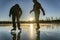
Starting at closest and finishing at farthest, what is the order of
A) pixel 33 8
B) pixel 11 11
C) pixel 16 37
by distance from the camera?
pixel 16 37, pixel 11 11, pixel 33 8

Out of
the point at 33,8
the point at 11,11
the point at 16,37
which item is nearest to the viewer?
the point at 16,37

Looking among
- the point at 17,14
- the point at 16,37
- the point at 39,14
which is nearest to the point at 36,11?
the point at 39,14

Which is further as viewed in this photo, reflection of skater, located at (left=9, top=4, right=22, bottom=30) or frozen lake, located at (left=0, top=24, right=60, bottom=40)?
reflection of skater, located at (left=9, top=4, right=22, bottom=30)

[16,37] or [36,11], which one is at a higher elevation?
[36,11]

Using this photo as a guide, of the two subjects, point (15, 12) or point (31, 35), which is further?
point (31, 35)

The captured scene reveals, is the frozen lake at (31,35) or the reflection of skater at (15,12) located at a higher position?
the reflection of skater at (15,12)

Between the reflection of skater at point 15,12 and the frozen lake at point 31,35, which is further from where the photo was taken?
the reflection of skater at point 15,12

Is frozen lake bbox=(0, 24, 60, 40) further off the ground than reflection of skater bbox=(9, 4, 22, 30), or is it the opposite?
reflection of skater bbox=(9, 4, 22, 30)

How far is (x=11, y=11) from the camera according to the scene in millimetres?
13070

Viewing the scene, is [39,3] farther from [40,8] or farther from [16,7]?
[16,7]

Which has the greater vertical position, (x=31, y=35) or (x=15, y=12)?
(x=15, y=12)

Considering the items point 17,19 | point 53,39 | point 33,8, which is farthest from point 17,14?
point 53,39

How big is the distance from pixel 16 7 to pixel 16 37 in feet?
5.21

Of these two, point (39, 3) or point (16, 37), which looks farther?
point (39, 3)
